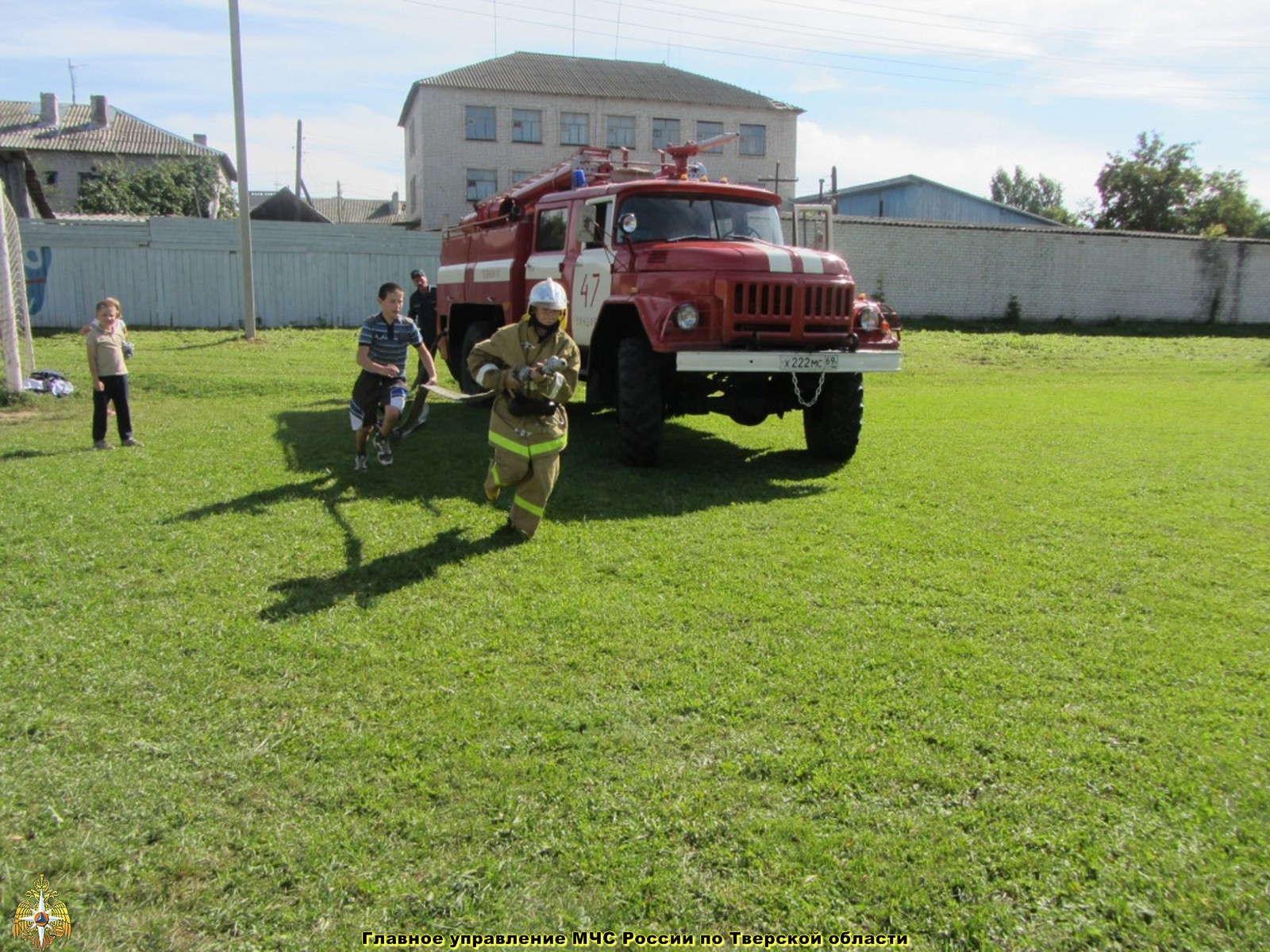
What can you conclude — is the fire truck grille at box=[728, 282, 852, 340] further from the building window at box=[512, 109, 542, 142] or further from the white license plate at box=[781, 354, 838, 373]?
the building window at box=[512, 109, 542, 142]

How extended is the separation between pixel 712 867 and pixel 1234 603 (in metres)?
3.77

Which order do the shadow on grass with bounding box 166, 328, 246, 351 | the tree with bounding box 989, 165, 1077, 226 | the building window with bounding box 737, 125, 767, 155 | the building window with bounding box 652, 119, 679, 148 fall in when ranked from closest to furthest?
the shadow on grass with bounding box 166, 328, 246, 351 < the building window with bounding box 652, 119, 679, 148 < the building window with bounding box 737, 125, 767, 155 < the tree with bounding box 989, 165, 1077, 226

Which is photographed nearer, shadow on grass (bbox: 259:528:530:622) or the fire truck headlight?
shadow on grass (bbox: 259:528:530:622)

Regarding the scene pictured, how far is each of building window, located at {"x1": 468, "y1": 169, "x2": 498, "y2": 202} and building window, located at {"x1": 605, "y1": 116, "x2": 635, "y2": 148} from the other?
566 cm

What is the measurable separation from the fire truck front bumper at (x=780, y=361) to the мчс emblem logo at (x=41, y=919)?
551 cm

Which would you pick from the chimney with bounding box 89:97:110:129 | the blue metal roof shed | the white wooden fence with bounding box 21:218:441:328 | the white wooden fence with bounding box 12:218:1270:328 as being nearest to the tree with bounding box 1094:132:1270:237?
the blue metal roof shed

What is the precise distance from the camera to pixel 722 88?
47281 mm

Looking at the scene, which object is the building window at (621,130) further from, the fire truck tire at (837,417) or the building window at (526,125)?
the fire truck tire at (837,417)

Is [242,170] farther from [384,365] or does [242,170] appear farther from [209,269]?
[384,365]

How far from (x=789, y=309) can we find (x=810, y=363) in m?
0.49

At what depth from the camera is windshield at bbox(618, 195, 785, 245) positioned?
853cm

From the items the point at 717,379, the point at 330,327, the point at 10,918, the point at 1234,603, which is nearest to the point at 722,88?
the point at 330,327

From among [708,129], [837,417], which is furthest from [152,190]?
[837,417]

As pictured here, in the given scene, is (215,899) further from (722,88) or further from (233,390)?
(722,88)
